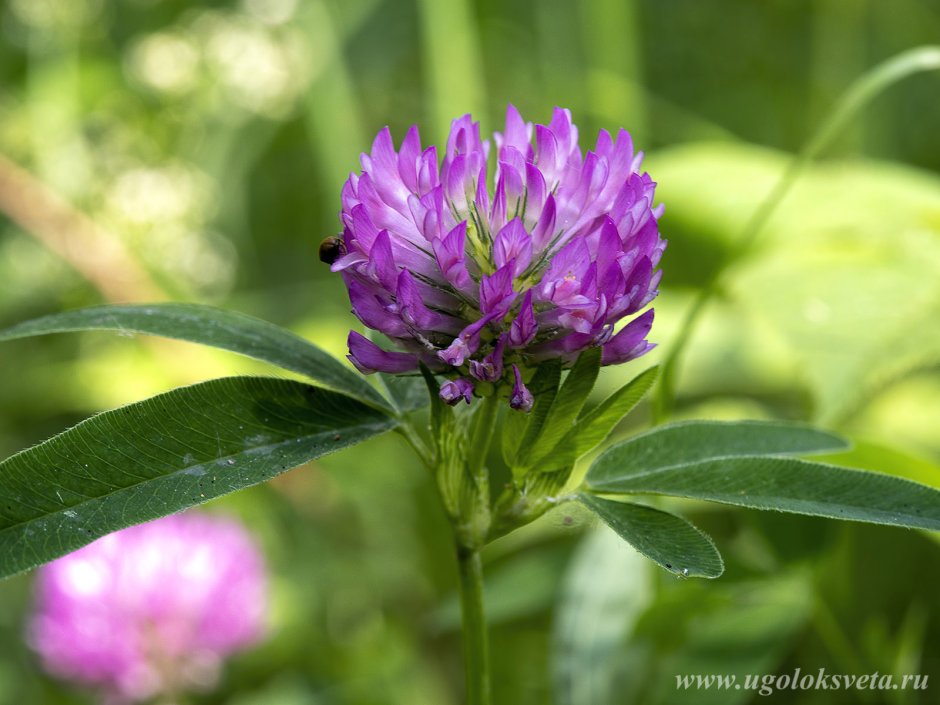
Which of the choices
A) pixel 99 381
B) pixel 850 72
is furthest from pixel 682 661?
pixel 850 72

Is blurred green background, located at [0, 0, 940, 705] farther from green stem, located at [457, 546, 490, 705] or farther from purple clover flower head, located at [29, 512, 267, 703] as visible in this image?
green stem, located at [457, 546, 490, 705]

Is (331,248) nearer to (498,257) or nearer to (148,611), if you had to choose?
(498,257)

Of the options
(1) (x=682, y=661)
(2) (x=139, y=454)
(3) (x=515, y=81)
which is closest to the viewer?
(2) (x=139, y=454)

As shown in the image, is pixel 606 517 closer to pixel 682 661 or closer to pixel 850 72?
pixel 682 661

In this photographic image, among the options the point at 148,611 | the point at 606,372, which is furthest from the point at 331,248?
the point at 148,611

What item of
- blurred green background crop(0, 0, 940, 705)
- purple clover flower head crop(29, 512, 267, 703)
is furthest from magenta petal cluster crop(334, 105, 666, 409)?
purple clover flower head crop(29, 512, 267, 703)

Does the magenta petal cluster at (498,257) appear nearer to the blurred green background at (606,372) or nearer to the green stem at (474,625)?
the green stem at (474,625)
